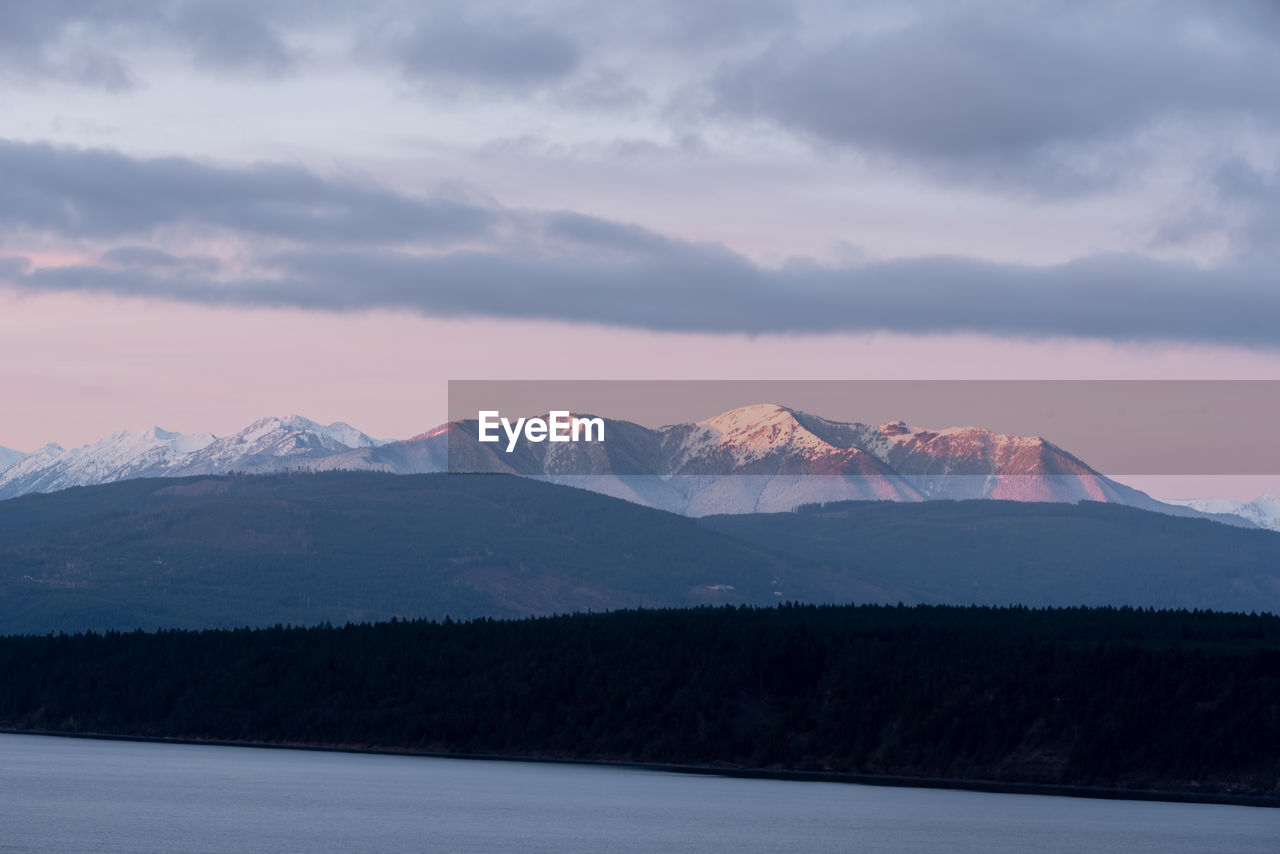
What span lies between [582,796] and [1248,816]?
60748 millimetres

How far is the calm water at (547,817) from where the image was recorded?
419 ft

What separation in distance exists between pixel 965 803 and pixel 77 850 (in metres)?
93.9

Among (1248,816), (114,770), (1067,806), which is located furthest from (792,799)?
(114,770)

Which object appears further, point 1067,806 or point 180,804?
point 1067,806

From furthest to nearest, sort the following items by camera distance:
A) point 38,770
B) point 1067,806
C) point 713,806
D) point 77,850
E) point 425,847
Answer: point 38,770 → point 1067,806 → point 713,806 → point 425,847 → point 77,850

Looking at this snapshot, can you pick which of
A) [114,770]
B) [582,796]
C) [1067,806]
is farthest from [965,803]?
[114,770]

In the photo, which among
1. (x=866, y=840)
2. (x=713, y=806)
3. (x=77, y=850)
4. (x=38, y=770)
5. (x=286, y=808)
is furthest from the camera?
(x=38, y=770)

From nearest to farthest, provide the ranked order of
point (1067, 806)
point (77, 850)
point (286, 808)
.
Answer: point (77, 850) → point (286, 808) → point (1067, 806)

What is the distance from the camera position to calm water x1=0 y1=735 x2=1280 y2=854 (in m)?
128

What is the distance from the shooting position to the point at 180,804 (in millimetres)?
152750

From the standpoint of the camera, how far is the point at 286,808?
493 feet

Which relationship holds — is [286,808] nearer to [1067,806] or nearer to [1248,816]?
[1067,806]

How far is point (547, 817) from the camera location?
151000 mm

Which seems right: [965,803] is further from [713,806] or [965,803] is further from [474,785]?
[474,785]
